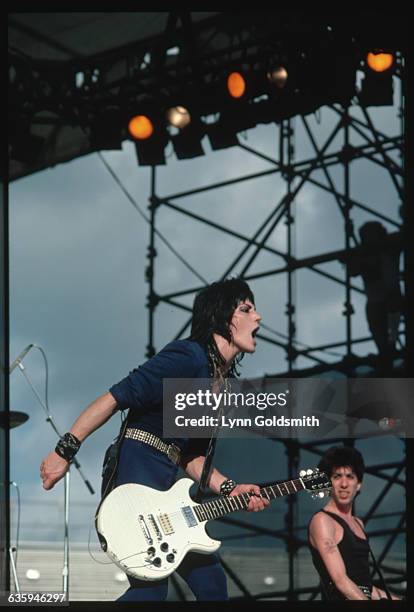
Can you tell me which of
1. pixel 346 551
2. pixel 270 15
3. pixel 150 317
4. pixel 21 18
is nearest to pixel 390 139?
pixel 270 15

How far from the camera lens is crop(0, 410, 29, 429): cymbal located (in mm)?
5762

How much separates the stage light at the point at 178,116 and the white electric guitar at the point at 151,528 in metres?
3.65

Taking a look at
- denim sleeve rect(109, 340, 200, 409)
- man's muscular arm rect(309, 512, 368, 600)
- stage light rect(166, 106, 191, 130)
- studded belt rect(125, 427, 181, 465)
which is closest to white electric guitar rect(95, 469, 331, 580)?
studded belt rect(125, 427, 181, 465)

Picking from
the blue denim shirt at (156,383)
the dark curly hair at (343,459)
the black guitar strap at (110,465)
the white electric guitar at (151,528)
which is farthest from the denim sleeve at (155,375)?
the dark curly hair at (343,459)

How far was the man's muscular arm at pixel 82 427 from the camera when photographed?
4.47 metres

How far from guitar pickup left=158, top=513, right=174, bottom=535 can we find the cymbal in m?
1.29

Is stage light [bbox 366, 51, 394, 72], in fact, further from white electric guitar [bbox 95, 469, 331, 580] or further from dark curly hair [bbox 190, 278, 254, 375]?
white electric guitar [bbox 95, 469, 331, 580]

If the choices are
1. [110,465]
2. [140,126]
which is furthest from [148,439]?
[140,126]

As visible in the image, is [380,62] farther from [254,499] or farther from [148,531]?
[148,531]

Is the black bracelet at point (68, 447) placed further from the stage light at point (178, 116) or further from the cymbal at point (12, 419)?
the stage light at point (178, 116)

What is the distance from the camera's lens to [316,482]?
4773mm

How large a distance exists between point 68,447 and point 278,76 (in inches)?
146

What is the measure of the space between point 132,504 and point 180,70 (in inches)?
150

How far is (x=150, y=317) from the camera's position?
9.03 metres
